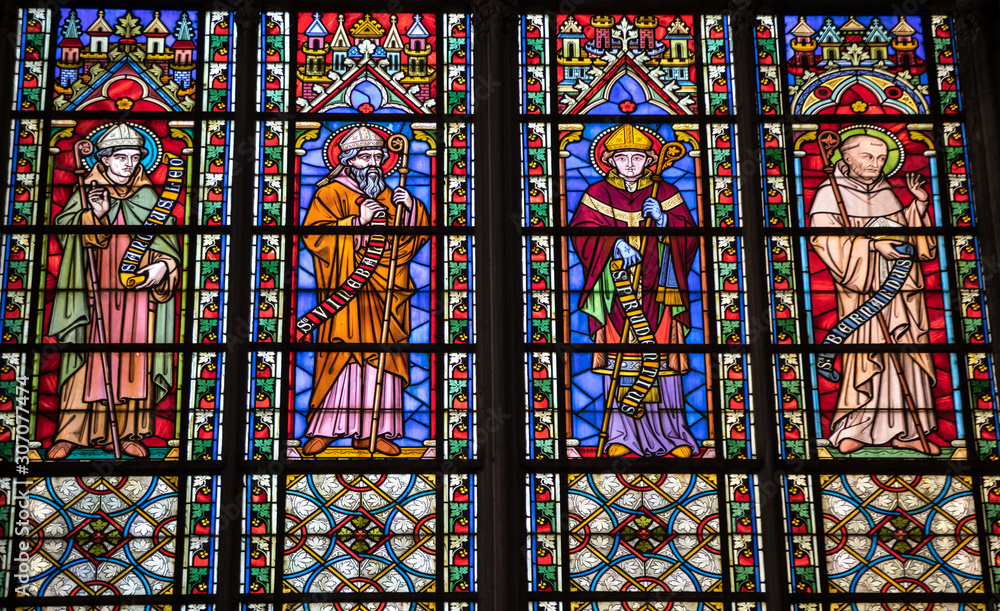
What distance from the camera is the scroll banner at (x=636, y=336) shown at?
868cm

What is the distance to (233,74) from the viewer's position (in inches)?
367

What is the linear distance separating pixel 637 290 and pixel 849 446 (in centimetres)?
167

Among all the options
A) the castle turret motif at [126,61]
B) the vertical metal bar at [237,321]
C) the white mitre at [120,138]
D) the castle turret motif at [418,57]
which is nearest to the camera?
the vertical metal bar at [237,321]

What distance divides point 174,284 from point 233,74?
1.55m

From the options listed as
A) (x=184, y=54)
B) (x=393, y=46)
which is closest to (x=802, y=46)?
(x=393, y=46)

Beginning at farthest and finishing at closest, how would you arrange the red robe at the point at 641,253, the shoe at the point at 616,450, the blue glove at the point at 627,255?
the blue glove at the point at 627,255
the red robe at the point at 641,253
the shoe at the point at 616,450

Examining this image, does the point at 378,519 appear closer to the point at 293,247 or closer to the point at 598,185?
the point at 293,247

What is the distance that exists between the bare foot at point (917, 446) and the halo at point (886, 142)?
185 centimetres

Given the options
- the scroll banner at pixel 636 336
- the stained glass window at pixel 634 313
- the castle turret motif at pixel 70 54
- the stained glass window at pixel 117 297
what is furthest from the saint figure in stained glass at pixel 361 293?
the castle turret motif at pixel 70 54

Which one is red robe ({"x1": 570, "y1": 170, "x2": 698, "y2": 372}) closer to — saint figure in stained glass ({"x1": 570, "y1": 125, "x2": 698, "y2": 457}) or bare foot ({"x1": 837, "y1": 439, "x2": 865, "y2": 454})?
saint figure in stained glass ({"x1": 570, "y1": 125, "x2": 698, "y2": 457})

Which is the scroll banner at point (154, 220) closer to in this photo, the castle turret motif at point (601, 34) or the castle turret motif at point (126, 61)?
the castle turret motif at point (126, 61)

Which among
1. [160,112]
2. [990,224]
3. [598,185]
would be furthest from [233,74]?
[990,224]

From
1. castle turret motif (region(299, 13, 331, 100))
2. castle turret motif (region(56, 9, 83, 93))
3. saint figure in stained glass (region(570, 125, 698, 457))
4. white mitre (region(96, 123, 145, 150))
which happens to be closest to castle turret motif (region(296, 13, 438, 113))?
castle turret motif (region(299, 13, 331, 100))

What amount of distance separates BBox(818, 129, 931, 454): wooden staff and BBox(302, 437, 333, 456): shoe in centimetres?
366
